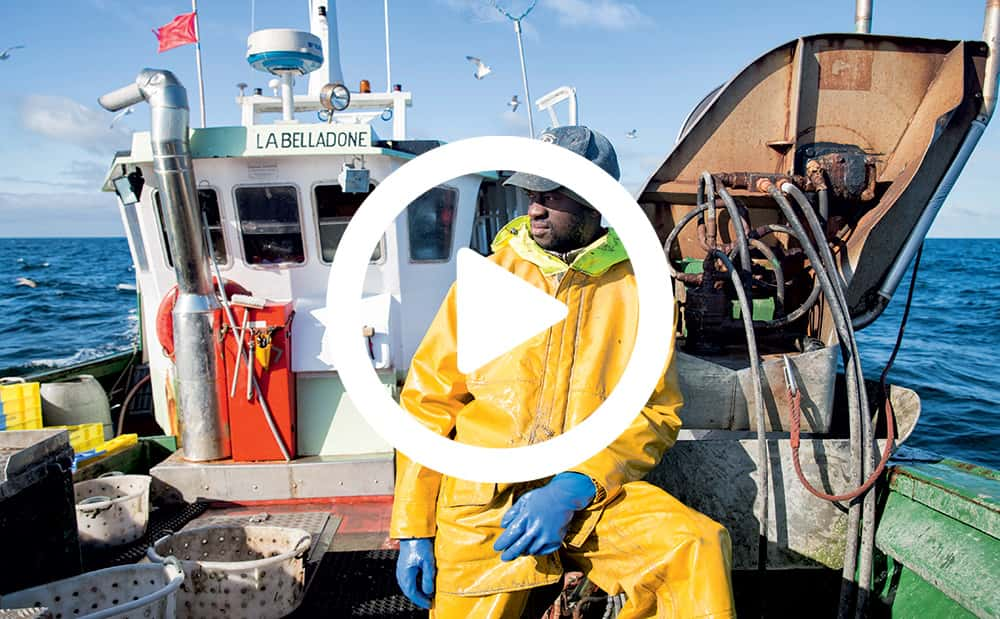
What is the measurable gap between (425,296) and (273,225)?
4.20 feet

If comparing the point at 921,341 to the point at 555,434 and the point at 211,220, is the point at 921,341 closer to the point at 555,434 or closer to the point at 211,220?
the point at 211,220

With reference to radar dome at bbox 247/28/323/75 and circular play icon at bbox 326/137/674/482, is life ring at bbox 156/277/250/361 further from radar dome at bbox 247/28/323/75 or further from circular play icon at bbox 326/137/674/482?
circular play icon at bbox 326/137/674/482

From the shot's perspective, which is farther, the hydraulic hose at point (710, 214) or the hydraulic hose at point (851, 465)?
the hydraulic hose at point (710, 214)

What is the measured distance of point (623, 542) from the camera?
2.03 metres

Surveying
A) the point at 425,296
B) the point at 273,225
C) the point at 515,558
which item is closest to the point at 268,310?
the point at 273,225

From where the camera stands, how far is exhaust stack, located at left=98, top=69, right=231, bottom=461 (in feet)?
13.8

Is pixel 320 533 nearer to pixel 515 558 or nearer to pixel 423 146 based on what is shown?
pixel 515 558

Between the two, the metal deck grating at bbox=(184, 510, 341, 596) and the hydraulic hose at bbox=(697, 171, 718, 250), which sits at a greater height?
the hydraulic hose at bbox=(697, 171, 718, 250)

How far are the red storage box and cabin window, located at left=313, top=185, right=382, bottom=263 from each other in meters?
0.66

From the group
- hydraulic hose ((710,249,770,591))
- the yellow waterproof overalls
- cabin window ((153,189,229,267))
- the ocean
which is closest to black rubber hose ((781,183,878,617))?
hydraulic hose ((710,249,770,591))

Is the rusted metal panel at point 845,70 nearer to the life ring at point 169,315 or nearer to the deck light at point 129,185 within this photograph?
the life ring at point 169,315

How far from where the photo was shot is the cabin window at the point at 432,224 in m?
5.25

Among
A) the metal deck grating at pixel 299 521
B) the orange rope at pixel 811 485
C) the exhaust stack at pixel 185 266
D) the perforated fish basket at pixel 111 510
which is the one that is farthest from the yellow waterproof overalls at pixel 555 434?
the exhaust stack at pixel 185 266

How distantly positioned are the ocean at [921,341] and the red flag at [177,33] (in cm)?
421
